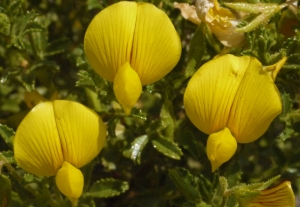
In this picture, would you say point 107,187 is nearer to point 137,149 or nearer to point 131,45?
point 137,149

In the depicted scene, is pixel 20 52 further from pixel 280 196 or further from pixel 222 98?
pixel 280 196

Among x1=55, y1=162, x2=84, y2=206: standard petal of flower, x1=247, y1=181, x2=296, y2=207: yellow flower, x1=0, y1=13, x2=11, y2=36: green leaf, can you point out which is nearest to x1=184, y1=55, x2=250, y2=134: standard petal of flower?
x1=247, y1=181, x2=296, y2=207: yellow flower

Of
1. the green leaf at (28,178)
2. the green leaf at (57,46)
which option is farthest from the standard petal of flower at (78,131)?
the green leaf at (57,46)

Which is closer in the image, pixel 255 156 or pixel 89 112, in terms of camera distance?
pixel 89 112

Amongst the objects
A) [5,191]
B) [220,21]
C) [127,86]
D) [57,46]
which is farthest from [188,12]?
[5,191]

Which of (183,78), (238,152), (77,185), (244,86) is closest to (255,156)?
(238,152)
